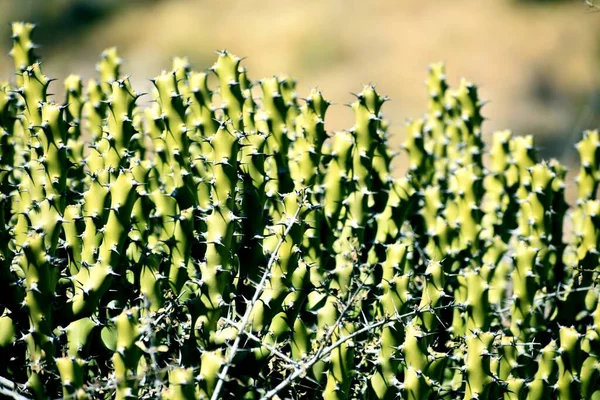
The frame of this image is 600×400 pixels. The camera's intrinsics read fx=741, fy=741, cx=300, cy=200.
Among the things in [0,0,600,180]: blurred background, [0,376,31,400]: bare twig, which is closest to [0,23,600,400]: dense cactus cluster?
[0,376,31,400]: bare twig

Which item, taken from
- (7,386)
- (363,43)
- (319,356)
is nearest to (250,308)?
(319,356)

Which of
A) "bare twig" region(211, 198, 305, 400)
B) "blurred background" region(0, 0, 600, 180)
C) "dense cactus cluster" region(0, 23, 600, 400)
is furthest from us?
"blurred background" region(0, 0, 600, 180)

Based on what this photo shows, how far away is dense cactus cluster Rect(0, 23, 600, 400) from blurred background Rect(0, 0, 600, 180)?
7335 millimetres

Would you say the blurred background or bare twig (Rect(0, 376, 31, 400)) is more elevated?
the blurred background

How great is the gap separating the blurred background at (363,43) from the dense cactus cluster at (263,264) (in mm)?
7335

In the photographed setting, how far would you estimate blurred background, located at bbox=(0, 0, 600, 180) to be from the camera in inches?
450

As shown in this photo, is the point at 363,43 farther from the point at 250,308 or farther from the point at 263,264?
the point at 250,308

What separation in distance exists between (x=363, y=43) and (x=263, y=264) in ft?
33.9

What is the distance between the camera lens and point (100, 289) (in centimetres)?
258

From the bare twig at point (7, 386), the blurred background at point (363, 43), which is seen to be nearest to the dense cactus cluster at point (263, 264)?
the bare twig at point (7, 386)

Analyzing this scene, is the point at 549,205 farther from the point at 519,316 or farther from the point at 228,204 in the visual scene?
the point at 228,204

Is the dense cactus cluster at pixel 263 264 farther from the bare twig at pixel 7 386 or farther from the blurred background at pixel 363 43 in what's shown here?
the blurred background at pixel 363 43

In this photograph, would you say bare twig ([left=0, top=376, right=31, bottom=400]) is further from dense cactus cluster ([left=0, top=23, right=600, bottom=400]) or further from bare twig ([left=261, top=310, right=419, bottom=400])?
bare twig ([left=261, top=310, right=419, bottom=400])

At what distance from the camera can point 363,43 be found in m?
12.7
